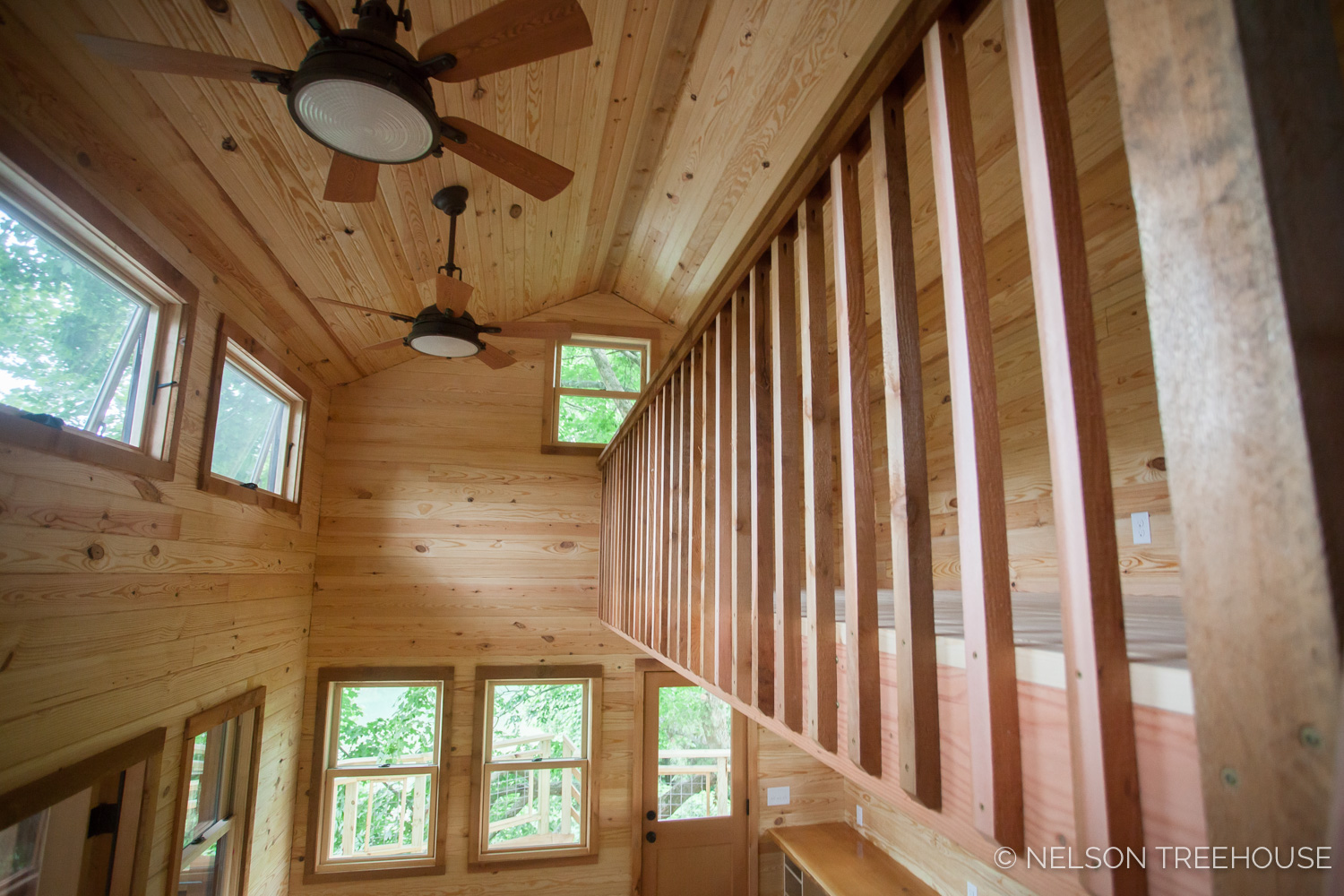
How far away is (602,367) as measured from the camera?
5.73 metres

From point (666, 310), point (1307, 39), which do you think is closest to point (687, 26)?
point (666, 310)

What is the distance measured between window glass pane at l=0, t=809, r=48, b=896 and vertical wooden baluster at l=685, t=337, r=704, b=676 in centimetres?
204

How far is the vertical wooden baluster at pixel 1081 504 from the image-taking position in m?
0.56

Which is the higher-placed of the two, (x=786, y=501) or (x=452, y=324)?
(x=452, y=324)

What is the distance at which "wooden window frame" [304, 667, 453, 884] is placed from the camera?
4.65 metres

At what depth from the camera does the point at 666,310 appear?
18.0 ft

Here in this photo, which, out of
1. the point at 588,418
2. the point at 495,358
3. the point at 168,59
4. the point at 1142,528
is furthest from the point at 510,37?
the point at 588,418

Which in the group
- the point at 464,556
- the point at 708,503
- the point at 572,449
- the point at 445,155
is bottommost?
the point at 464,556

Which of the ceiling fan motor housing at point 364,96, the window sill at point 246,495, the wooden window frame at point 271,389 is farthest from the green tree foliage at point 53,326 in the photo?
the ceiling fan motor housing at point 364,96

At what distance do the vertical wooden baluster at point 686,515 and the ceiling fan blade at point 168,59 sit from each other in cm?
135

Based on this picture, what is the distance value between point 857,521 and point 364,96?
1.71 metres

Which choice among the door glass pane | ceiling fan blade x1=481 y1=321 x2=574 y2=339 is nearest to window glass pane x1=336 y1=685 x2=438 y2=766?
the door glass pane

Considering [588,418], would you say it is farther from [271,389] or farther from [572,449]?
[271,389]

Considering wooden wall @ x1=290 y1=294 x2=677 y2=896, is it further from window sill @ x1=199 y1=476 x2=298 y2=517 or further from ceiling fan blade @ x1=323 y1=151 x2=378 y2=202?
ceiling fan blade @ x1=323 y1=151 x2=378 y2=202
